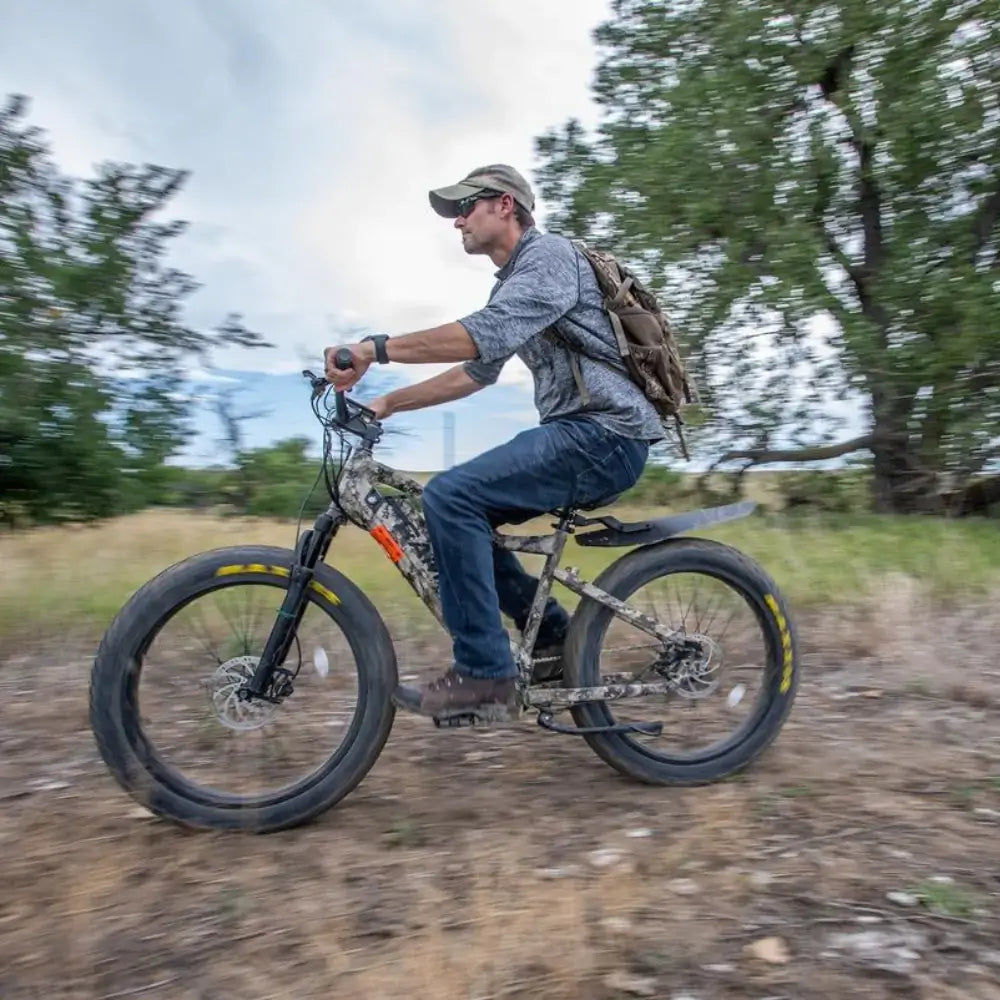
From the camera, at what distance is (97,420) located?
608 centimetres

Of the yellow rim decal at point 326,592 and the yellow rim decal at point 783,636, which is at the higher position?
the yellow rim decal at point 326,592

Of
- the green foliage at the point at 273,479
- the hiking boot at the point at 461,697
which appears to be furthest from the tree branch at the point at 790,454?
the hiking boot at the point at 461,697

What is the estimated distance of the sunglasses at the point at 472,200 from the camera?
3.68m

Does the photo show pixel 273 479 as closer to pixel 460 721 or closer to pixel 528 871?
pixel 460 721

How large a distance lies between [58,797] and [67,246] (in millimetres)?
3614

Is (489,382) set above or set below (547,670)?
above

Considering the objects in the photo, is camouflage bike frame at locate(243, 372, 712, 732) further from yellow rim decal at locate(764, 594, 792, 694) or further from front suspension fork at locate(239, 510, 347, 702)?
yellow rim decal at locate(764, 594, 792, 694)

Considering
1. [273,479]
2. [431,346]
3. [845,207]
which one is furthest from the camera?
[845,207]

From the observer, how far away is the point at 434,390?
12.3 feet

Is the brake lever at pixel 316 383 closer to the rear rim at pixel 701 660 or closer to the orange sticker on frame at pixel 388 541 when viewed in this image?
the orange sticker on frame at pixel 388 541

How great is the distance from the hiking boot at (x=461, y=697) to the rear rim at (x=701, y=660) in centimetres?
44

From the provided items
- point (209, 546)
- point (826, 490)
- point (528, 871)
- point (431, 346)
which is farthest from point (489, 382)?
point (826, 490)

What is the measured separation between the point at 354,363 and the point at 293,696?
1.12 metres

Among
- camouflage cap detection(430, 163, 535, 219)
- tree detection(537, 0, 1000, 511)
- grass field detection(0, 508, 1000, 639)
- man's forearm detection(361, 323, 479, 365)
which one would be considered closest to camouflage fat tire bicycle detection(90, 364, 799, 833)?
man's forearm detection(361, 323, 479, 365)
